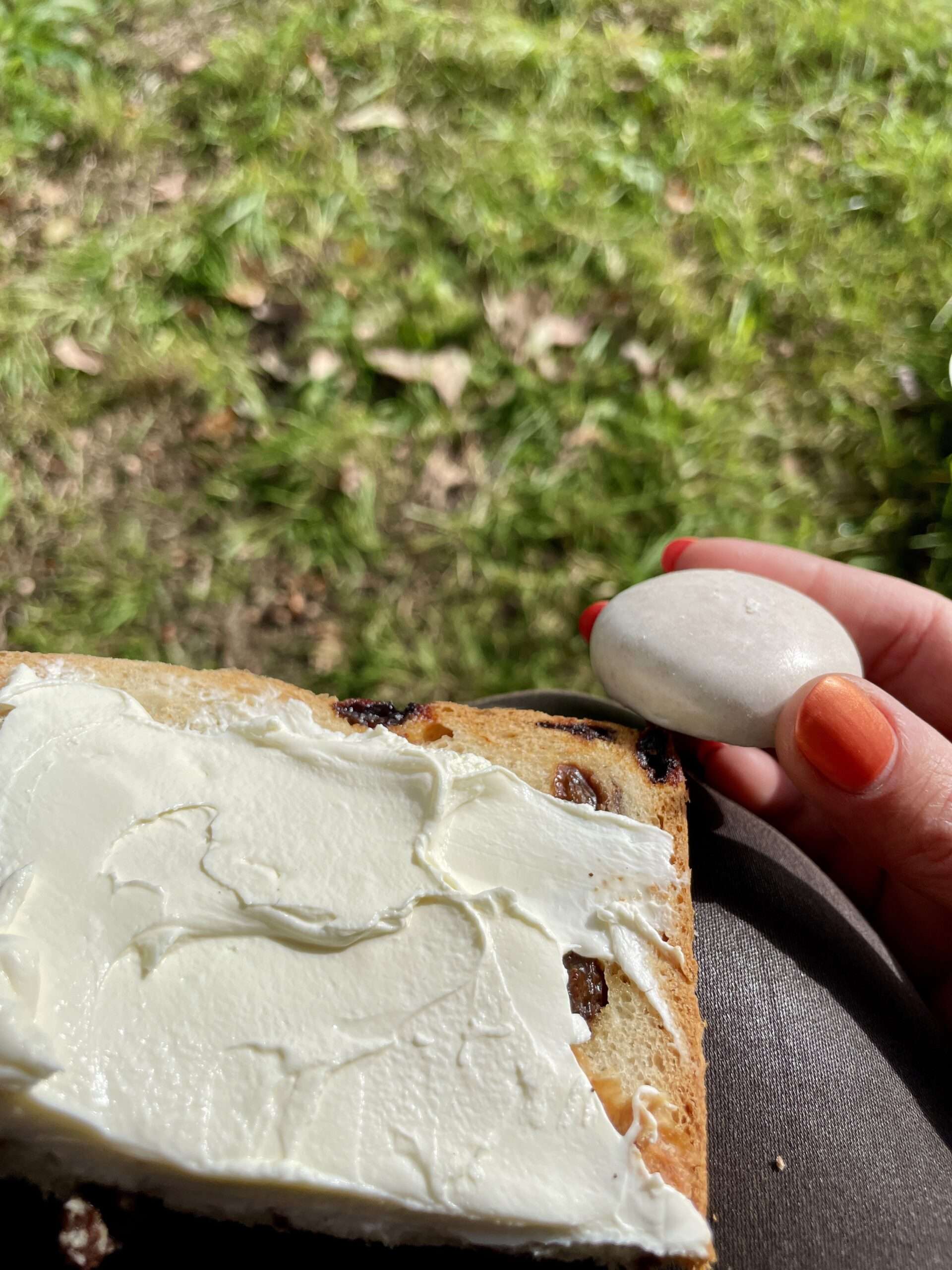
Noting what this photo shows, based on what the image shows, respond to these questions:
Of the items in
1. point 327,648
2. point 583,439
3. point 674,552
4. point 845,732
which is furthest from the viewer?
point 583,439

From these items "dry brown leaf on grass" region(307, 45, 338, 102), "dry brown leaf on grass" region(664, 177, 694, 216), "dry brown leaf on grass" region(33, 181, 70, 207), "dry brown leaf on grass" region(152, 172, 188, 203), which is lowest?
"dry brown leaf on grass" region(33, 181, 70, 207)

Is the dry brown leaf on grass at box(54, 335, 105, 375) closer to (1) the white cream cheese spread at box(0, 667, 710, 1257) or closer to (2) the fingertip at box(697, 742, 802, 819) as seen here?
(1) the white cream cheese spread at box(0, 667, 710, 1257)

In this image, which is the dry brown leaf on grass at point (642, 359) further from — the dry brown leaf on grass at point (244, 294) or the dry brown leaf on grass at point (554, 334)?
the dry brown leaf on grass at point (244, 294)

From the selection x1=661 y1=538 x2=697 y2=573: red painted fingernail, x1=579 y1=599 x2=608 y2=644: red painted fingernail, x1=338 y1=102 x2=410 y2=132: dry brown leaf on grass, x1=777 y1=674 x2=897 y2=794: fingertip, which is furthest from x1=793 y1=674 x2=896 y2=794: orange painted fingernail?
x1=338 y1=102 x2=410 y2=132: dry brown leaf on grass

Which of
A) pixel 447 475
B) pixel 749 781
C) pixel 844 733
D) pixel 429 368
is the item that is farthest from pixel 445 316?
pixel 844 733

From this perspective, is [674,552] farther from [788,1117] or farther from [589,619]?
[788,1117]
